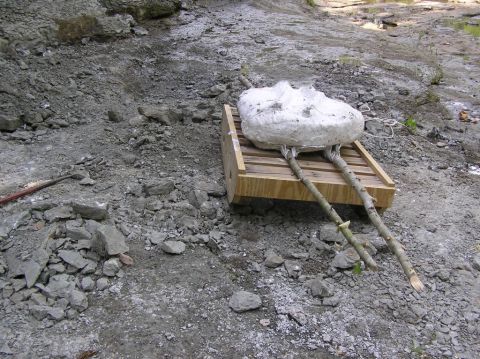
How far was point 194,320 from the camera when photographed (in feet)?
8.21

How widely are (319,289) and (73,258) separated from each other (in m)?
1.36

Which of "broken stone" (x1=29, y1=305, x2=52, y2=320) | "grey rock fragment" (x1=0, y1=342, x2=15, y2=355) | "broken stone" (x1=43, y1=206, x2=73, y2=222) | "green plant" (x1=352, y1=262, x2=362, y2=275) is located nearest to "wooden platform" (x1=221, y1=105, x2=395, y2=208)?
"green plant" (x1=352, y1=262, x2=362, y2=275)

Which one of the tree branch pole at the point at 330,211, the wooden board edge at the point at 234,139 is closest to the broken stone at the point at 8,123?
Result: the wooden board edge at the point at 234,139

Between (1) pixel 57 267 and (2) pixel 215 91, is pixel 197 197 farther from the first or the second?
(2) pixel 215 91

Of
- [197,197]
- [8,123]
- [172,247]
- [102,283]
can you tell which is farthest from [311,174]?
[8,123]

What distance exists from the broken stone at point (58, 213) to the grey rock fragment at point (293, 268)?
4.42ft

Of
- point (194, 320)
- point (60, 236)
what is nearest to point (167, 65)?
point (60, 236)

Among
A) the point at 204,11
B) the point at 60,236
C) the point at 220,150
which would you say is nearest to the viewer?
the point at 60,236

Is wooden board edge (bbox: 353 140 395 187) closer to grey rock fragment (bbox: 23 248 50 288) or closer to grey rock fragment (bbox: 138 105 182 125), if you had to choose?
grey rock fragment (bbox: 138 105 182 125)

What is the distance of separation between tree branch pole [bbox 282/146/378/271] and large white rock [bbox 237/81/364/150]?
0.34 ft

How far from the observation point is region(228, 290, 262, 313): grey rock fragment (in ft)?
8.48

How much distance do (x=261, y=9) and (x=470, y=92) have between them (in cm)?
465

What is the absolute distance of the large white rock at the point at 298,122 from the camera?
3.26 metres

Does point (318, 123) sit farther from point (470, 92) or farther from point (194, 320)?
point (470, 92)
